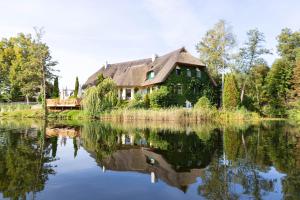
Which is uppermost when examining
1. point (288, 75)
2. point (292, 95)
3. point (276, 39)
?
point (276, 39)

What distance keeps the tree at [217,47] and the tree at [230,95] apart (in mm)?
8917

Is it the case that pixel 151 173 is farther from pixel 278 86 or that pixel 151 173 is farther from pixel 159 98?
pixel 278 86

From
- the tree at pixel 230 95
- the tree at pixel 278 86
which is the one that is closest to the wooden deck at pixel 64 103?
the tree at pixel 230 95

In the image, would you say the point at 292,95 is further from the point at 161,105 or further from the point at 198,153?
the point at 198,153

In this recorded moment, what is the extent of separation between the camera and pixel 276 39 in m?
46.5

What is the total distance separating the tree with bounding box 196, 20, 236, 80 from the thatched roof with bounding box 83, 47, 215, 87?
6.05 metres

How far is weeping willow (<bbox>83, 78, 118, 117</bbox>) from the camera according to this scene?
88.9 feet

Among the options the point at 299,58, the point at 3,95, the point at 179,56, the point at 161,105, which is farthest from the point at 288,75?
the point at 3,95

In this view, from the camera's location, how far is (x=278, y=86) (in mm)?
38469

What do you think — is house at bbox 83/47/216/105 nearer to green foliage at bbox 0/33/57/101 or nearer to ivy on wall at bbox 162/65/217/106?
ivy on wall at bbox 162/65/217/106

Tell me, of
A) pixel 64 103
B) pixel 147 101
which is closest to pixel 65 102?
pixel 64 103

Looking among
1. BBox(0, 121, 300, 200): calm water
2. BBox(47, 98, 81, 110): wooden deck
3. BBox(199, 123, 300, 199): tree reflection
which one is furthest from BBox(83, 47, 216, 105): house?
BBox(199, 123, 300, 199): tree reflection

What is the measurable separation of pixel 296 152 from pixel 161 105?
22.6m

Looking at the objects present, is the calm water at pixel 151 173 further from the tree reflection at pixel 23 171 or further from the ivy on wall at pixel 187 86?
the ivy on wall at pixel 187 86
